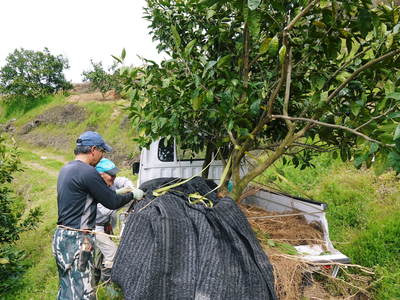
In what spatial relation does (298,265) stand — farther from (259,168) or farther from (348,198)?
(348,198)

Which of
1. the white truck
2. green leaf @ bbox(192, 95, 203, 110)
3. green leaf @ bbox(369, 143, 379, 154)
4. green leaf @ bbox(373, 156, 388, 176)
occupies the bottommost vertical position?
the white truck

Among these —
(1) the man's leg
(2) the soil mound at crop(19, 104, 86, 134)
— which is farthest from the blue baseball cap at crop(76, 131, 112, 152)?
(2) the soil mound at crop(19, 104, 86, 134)

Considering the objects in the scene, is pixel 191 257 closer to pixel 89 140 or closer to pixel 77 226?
pixel 77 226

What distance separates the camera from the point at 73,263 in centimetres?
283

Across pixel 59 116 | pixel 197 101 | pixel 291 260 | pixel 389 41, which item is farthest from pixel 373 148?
pixel 59 116

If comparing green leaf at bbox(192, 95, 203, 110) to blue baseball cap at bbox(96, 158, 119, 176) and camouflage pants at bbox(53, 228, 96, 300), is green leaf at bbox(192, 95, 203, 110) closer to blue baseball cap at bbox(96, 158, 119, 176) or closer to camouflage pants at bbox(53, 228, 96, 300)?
camouflage pants at bbox(53, 228, 96, 300)

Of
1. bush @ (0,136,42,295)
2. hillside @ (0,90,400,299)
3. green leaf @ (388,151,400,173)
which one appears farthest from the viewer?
bush @ (0,136,42,295)

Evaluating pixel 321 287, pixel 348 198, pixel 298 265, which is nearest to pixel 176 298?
pixel 298 265

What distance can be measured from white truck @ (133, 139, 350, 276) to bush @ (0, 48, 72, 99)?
26.0 meters

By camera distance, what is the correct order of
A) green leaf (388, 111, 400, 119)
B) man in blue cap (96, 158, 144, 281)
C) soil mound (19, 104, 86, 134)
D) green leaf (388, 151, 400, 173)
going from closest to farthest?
green leaf (388, 151, 400, 173)
green leaf (388, 111, 400, 119)
man in blue cap (96, 158, 144, 281)
soil mound (19, 104, 86, 134)

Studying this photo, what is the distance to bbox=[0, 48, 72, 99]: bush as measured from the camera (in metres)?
26.9

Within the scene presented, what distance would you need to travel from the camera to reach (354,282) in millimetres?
2760

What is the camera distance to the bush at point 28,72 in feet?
88.1

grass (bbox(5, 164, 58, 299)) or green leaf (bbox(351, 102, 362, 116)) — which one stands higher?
green leaf (bbox(351, 102, 362, 116))
